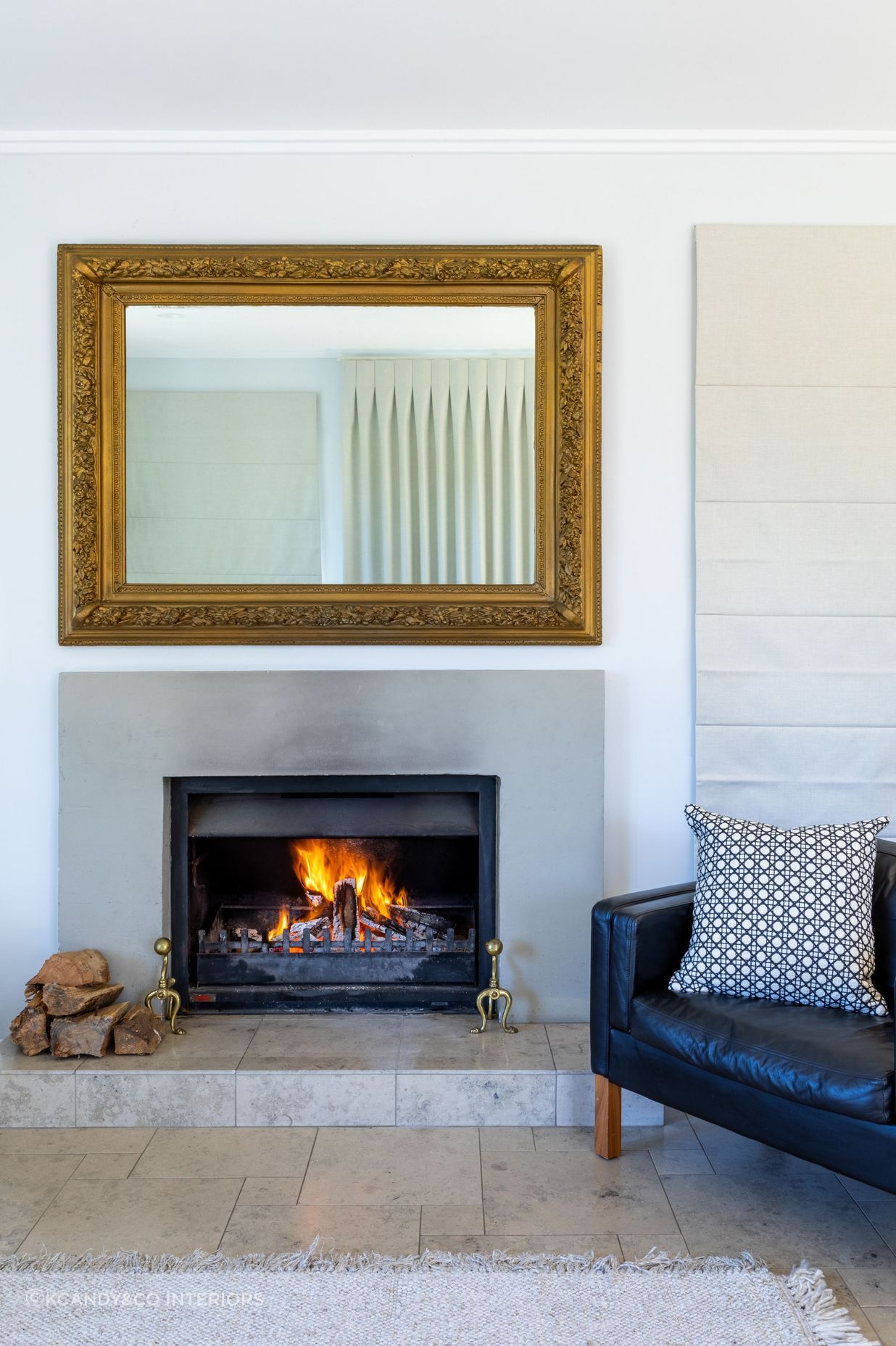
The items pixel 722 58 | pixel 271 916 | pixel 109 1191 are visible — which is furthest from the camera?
pixel 271 916

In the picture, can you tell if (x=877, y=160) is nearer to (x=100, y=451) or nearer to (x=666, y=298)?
(x=666, y=298)

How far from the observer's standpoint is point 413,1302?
1885mm

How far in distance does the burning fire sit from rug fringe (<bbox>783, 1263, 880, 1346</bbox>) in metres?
1.47

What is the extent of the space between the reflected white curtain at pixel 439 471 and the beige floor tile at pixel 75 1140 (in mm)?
1540

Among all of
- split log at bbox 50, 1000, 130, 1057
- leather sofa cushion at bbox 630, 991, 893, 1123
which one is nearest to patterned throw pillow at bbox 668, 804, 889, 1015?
leather sofa cushion at bbox 630, 991, 893, 1123

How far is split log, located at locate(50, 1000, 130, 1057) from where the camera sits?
8.71 feet

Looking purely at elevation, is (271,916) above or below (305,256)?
below

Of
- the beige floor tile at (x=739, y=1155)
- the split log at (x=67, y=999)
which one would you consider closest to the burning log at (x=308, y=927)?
the split log at (x=67, y=999)

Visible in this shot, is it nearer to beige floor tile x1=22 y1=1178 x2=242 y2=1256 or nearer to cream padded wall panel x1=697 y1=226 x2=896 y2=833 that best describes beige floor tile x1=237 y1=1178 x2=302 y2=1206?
beige floor tile x1=22 y1=1178 x2=242 y2=1256

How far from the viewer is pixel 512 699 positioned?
2896 mm

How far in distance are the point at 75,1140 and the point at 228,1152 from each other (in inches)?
15.8

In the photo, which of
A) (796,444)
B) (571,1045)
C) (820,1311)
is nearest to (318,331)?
(796,444)

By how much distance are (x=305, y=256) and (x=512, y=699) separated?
1356 millimetres

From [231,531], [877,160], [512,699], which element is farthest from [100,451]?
[877,160]
